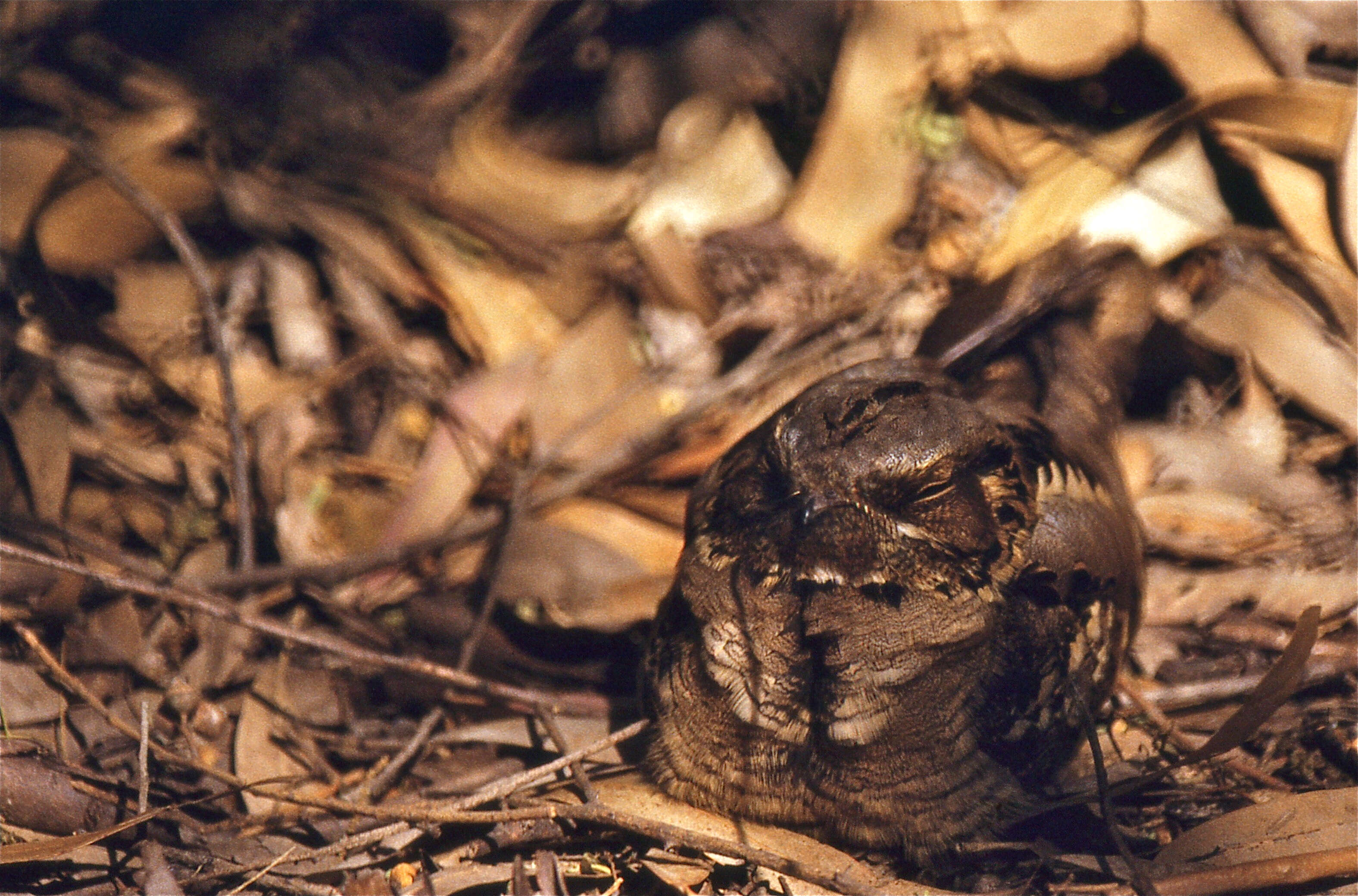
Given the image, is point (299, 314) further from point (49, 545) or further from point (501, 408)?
point (49, 545)

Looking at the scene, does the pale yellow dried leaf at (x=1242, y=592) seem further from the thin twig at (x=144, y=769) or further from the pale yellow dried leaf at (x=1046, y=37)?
the thin twig at (x=144, y=769)

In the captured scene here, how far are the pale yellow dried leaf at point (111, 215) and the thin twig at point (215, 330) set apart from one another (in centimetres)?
5

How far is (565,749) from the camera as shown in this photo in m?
1.94

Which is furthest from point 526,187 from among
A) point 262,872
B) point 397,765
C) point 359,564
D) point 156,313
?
point 262,872

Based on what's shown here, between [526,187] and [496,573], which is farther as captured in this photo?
[526,187]

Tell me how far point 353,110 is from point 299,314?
1.98 feet

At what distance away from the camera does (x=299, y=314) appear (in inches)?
103

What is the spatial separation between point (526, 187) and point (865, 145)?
0.91 meters

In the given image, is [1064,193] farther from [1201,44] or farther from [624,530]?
[624,530]

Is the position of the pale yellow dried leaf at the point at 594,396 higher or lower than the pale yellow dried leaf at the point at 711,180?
lower

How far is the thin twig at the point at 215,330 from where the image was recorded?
2.25 m

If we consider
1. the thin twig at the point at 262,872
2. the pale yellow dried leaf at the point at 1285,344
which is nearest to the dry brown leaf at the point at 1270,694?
the pale yellow dried leaf at the point at 1285,344

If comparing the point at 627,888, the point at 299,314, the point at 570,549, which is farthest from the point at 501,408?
the point at 627,888

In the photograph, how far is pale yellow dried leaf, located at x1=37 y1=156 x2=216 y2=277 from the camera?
247 centimetres
